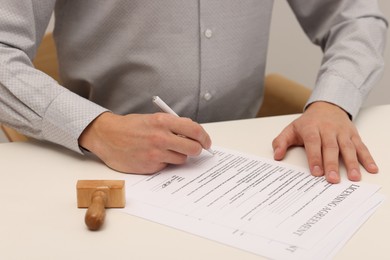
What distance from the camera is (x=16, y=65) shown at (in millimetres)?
1114

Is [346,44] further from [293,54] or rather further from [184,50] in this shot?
[293,54]

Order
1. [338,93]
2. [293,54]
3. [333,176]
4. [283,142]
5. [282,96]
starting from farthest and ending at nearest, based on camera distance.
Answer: [293,54], [282,96], [338,93], [283,142], [333,176]

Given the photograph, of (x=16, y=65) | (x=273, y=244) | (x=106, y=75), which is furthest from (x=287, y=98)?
(x=273, y=244)

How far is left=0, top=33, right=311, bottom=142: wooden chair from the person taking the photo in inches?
64.6

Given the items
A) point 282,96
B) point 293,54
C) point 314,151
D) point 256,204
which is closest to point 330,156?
point 314,151

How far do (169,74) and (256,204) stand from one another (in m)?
0.58

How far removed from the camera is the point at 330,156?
3.38ft

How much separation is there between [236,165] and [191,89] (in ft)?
1.42

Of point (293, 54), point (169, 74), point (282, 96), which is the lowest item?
point (293, 54)

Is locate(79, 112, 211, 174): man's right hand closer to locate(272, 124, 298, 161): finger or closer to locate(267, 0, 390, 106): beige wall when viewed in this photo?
locate(272, 124, 298, 161): finger

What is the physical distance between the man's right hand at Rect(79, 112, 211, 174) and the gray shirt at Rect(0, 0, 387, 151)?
0.95ft

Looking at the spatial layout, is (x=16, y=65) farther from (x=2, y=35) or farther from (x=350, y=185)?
(x=350, y=185)

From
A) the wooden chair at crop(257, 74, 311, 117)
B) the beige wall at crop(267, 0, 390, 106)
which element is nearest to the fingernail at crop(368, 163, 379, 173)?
the wooden chair at crop(257, 74, 311, 117)

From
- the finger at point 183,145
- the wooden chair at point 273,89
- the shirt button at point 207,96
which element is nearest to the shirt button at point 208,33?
the shirt button at point 207,96
